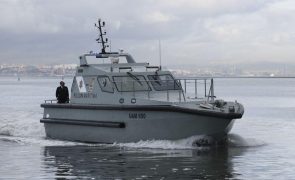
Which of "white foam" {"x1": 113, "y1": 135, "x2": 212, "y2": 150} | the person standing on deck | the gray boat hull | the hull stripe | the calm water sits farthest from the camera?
the person standing on deck

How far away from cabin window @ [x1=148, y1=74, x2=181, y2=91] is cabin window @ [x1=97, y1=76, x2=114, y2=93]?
1231mm

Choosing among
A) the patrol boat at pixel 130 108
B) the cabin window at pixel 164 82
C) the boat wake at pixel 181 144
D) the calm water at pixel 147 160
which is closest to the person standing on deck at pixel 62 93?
the patrol boat at pixel 130 108

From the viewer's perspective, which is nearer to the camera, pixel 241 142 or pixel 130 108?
pixel 130 108

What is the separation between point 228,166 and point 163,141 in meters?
2.87

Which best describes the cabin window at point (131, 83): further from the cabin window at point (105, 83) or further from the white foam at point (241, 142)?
the white foam at point (241, 142)

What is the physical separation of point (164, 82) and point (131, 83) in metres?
1.07

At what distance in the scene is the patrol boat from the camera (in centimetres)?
1500

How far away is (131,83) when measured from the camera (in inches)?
648

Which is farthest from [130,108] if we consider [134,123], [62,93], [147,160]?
[62,93]

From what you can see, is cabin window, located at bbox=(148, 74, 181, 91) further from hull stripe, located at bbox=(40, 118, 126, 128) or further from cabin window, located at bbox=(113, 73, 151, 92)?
hull stripe, located at bbox=(40, 118, 126, 128)

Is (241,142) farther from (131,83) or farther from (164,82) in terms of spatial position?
(131,83)

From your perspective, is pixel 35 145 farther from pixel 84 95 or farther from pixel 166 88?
pixel 166 88

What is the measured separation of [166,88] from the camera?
55.3 feet

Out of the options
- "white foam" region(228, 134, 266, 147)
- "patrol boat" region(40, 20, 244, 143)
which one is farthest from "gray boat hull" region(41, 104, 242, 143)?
"white foam" region(228, 134, 266, 147)
